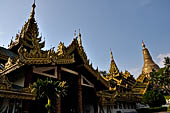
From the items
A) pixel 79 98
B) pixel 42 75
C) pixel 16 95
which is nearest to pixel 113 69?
pixel 79 98

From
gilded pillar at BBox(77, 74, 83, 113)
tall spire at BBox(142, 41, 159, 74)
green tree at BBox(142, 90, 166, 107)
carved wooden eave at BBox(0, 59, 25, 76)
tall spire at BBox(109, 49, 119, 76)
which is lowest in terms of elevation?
green tree at BBox(142, 90, 166, 107)

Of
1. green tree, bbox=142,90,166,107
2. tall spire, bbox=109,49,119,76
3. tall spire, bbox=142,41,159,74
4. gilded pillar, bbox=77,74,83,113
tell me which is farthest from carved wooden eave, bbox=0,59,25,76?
tall spire, bbox=142,41,159,74

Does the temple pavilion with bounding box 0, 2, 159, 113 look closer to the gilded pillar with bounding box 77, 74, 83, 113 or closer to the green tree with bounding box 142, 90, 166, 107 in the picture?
the gilded pillar with bounding box 77, 74, 83, 113

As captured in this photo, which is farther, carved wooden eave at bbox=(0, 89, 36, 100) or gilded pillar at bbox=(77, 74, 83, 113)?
gilded pillar at bbox=(77, 74, 83, 113)

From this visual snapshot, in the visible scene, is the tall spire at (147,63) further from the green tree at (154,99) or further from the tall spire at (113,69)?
the green tree at (154,99)

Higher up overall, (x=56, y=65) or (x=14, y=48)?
(x=14, y=48)

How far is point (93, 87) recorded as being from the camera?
1408 centimetres

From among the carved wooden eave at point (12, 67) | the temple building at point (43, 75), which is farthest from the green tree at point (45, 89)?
the carved wooden eave at point (12, 67)

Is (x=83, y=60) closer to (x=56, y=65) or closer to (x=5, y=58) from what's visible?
(x=56, y=65)

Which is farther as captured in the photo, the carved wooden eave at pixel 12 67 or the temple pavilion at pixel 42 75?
the carved wooden eave at pixel 12 67

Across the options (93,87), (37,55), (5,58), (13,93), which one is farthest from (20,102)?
(93,87)

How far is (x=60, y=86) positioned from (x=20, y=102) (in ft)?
7.41

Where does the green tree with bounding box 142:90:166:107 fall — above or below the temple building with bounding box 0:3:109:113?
below

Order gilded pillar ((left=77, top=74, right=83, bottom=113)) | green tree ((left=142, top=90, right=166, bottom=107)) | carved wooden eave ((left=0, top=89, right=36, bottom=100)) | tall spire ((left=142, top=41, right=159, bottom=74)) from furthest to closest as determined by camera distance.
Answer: tall spire ((left=142, top=41, right=159, bottom=74)), green tree ((left=142, top=90, right=166, bottom=107)), gilded pillar ((left=77, top=74, right=83, bottom=113)), carved wooden eave ((left=0, top=89, right=36, bottom=100))
